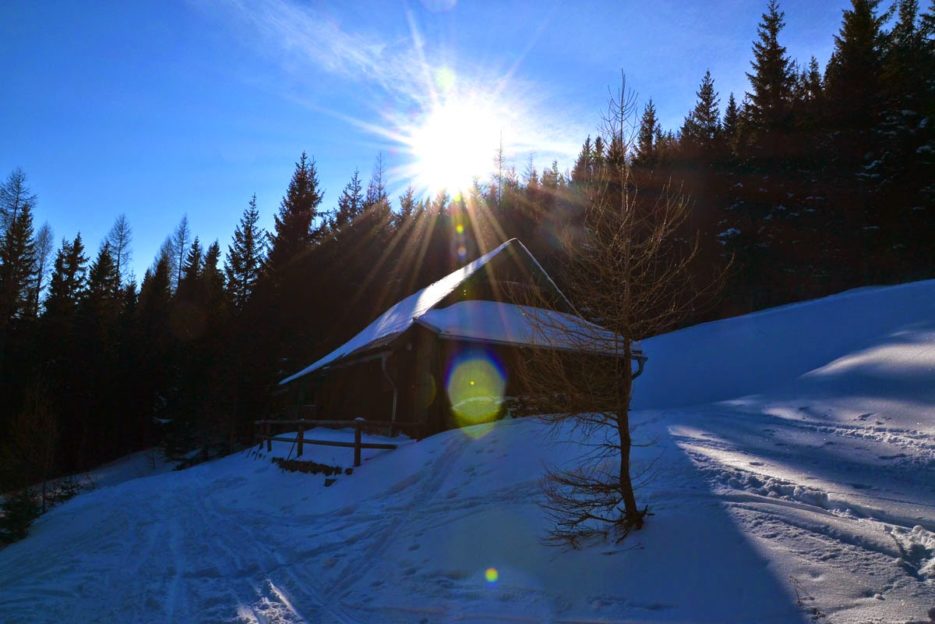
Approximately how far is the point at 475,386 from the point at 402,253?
82.7 ft

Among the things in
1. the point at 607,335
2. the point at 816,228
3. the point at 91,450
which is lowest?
the point at 91,450

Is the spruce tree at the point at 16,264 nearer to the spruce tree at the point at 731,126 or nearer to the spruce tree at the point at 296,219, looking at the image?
the spruce tree at the point at 296,219

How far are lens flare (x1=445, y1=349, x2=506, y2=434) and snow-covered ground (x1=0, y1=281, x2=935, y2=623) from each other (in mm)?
1916

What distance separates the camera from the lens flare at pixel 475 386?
1402cm

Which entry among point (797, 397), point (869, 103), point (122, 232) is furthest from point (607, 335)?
point (122, 232)

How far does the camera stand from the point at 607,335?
679 cm

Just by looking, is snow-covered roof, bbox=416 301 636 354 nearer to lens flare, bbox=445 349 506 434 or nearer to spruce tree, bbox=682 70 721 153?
lens flare, bbox=445 349 506 434

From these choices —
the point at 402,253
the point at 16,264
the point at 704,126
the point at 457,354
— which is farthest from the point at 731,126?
the point at 16,264

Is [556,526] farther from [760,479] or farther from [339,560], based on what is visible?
[339,560]

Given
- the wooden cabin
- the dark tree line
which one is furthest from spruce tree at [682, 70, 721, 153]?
the wooden cabin

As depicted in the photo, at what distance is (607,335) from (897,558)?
3.32m

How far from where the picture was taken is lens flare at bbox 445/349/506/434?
14.0 metres

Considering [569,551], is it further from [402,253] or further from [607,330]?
[402,253]

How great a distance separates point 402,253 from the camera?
1528 inches
